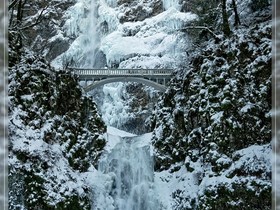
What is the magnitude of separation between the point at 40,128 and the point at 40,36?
553cm

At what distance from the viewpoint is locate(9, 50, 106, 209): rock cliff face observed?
14.3 ft

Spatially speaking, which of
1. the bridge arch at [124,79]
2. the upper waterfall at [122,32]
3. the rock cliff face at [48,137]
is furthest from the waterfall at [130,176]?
the upper waterfall at [122,32]

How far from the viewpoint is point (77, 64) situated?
13930 mm

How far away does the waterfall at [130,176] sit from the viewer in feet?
18.1

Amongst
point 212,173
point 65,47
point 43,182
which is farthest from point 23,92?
point 65,47

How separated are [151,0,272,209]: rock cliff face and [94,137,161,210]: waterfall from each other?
1.04ft

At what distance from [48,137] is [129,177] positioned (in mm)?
1570

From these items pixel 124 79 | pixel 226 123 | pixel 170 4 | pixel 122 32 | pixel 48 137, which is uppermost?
pixel 170 4

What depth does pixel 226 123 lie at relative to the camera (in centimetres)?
474

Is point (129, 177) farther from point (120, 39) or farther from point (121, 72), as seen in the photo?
point (120, 39)

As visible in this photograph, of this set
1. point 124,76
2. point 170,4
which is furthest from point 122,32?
point 124,76

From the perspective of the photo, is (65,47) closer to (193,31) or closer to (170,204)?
(193,31)

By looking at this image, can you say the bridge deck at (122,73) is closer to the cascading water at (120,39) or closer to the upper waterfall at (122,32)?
the cascading water at (120,39)

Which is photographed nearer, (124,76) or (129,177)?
(129,177)
